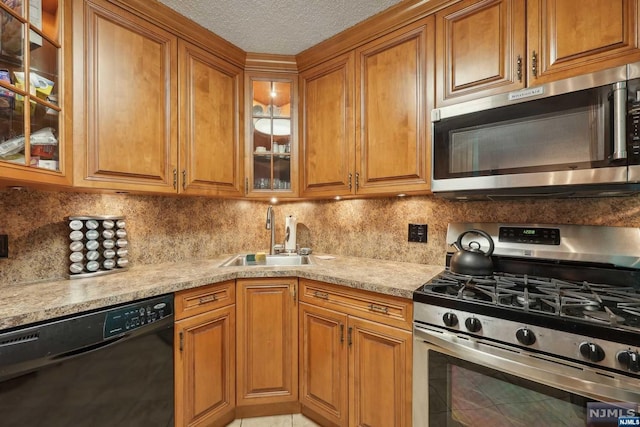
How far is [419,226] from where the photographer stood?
183 centimetres

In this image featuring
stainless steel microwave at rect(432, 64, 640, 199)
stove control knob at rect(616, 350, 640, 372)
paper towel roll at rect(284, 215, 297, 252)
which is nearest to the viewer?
stove control knob at rect(616, 350, 640, 372)

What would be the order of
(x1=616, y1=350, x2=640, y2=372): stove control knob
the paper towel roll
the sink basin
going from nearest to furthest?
(x1=616, y1=350, x2=640, y2=372): stove control knob < the sink basin < the paper towel roll

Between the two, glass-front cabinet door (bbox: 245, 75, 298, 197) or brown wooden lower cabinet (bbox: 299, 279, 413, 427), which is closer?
brown wooden lower cabinet (bbox: 299, 279, 413, 427)

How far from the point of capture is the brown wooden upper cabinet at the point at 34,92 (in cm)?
104

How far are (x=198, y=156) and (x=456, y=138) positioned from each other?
57.7 inches

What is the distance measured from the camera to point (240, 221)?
93.0 inches

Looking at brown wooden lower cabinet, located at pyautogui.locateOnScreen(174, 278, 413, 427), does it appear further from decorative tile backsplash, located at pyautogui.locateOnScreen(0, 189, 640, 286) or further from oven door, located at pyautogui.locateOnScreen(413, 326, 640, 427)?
decorative tile backsplash, located at pyautogui.locateOnScreen(0, 189, 640, 286)

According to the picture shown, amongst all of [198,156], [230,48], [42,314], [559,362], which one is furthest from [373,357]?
[230,48]

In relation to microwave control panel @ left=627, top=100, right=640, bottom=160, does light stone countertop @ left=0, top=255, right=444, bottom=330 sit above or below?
below

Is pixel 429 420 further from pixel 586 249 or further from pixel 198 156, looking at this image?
pixel 198 156

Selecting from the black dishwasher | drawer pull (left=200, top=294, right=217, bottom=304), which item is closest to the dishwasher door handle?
the black dishwasher

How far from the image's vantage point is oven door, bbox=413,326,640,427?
84 centimetres

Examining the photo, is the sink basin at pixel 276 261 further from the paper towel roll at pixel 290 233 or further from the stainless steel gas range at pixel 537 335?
the stainless steel gas range at pixel 537 335
